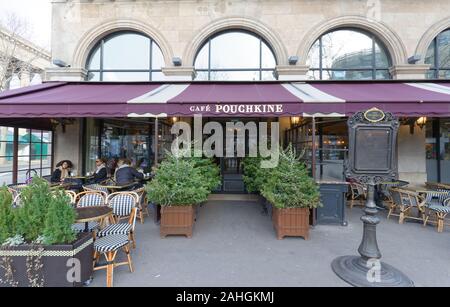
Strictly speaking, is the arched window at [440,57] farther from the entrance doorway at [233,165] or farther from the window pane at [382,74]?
the entrance doorway at [233,165]

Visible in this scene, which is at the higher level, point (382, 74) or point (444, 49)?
point (444, 49)

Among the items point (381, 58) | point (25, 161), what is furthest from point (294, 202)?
point (25, 161)

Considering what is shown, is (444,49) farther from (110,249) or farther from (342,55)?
(110,249)

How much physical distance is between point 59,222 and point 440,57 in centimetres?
1235

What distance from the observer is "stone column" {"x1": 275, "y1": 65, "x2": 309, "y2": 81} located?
8281mm

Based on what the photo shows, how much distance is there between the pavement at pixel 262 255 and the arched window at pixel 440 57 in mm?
6087

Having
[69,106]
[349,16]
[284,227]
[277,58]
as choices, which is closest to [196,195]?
[284,227]

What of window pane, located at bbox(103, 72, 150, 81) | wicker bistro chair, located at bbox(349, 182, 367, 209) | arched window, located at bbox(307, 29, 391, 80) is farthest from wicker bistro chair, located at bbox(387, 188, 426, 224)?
window pane, located at bbox(103, 72, 150, 81)

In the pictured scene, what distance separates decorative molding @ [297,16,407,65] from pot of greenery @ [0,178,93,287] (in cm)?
836

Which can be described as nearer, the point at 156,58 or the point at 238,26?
the point at 238,26

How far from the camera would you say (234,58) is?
352 inches

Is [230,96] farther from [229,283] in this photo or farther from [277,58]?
[229,283]

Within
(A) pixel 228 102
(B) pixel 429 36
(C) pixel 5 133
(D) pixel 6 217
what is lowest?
(D) pixel 6 217

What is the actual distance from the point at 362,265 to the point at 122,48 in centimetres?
1011
